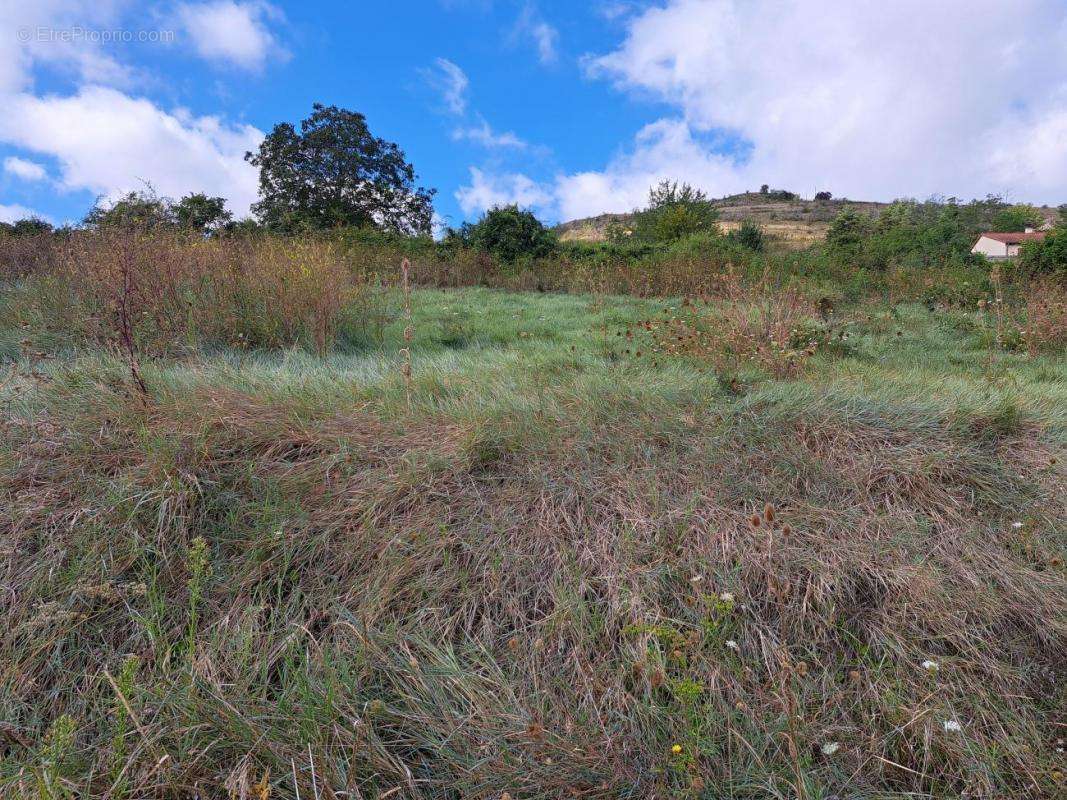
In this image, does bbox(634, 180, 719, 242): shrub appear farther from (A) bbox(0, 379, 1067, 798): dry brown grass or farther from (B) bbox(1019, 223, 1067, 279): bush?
(A) bbox(0, 379, 1067, 798): dry brown grass

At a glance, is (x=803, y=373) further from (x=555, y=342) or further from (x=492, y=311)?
(x=492, y=311)

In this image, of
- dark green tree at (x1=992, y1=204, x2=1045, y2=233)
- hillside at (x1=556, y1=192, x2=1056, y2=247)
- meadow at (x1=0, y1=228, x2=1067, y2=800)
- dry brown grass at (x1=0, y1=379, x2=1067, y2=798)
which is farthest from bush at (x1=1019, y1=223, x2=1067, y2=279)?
dark green tree at (x1=992, y1=204, x2=1045, y2=233)

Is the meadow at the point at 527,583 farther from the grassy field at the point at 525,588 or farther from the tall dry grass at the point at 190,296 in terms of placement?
the tall dry grass at the point at 190,296

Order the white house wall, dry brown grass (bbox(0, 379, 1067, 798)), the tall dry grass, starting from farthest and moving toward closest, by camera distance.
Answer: the white house wall < the tall dry grass < dry brown grass (bbox(0, 379, 1067, 798))

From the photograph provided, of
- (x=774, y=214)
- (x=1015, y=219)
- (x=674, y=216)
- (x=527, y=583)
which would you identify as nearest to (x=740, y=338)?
(x=527, y=583)

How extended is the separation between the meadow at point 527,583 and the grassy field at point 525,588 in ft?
0.05

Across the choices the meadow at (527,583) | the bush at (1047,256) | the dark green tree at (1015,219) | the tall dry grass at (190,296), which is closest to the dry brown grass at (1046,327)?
the meadow at (527,583)

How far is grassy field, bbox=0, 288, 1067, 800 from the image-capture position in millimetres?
1605

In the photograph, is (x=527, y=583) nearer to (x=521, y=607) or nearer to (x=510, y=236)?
(x=521, y=607)

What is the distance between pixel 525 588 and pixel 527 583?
1.1 inches

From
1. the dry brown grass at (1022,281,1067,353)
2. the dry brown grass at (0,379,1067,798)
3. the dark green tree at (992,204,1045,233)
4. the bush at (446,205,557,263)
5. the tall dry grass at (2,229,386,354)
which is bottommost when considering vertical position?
the dry brown grass at (0,379,1067,798)

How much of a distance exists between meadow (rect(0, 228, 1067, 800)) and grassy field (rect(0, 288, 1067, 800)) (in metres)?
0.01

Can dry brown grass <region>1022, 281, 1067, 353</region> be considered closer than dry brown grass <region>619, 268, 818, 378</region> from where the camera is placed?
No

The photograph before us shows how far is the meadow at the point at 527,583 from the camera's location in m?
1.61
